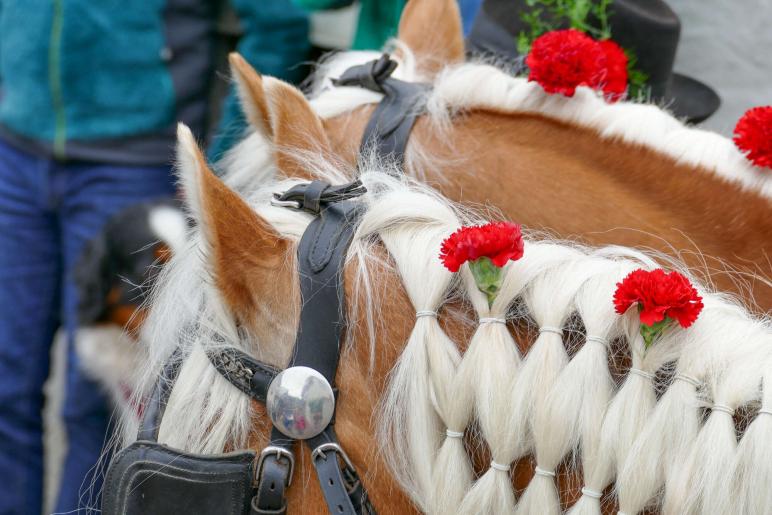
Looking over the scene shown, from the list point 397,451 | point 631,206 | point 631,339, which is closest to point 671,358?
point 631,339

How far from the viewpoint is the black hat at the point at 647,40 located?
1.27m

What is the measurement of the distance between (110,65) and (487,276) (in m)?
1.35

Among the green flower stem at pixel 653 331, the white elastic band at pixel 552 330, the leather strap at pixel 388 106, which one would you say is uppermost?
the green flower stem at pixel 653 331

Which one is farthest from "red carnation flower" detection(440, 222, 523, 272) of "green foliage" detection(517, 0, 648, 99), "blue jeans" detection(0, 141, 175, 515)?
"blue jeans" detection(0, 141, 175, 515)

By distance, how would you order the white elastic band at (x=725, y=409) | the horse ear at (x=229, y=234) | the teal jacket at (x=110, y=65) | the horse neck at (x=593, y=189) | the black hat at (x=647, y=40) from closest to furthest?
the white elastic band at (x=725, y=409) → the horse ear at (x=229, y=234) → the horse neck at (x=593, y=189) → the black hat at (x=647, y=40) → the teal jacket at (x=110, y=65)

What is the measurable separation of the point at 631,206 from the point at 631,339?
355 mm

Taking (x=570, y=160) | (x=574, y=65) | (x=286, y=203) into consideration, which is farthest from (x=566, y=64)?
(x=286, y=203)

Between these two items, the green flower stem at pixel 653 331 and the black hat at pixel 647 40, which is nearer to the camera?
the green flower stem at pixel 653 331

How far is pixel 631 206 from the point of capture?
0.98 m

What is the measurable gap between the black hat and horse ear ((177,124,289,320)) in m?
0.73

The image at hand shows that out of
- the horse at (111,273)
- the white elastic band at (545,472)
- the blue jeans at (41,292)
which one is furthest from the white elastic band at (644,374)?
the blue jeans at (41,292)

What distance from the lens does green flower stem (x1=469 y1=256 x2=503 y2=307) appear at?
687 mm

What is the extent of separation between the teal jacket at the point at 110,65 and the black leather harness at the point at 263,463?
1.14 meters

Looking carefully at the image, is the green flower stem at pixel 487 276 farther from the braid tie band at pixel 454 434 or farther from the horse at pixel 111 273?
the horse at pixel 111 273
